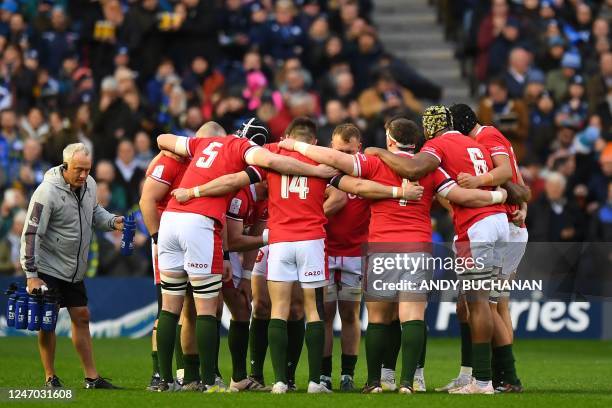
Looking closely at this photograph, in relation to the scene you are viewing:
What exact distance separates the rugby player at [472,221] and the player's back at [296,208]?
0.67 metres

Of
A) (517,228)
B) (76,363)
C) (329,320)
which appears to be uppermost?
(517,228)

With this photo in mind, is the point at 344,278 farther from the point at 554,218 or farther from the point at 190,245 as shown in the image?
the point at 554,218

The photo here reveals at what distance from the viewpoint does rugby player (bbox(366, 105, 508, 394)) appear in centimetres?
1337

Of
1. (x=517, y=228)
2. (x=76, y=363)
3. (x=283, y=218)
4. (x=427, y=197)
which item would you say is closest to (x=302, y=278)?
(x=283, y=218)

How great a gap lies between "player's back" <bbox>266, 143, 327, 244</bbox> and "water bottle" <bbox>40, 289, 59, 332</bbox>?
2.11 meters

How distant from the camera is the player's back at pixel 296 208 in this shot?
43.9 feet

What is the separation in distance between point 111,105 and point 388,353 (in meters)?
10.6

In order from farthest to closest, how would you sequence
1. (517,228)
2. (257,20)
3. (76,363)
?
(257,20) → (76,363) → (517,228)

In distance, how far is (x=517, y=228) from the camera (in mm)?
14312

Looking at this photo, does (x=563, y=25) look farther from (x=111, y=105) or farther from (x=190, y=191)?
(x=190, y=191)

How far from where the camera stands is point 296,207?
13.4 m

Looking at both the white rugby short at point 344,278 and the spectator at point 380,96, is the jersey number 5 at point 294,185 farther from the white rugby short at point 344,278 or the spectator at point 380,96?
Answer: the spectator at point 380,96

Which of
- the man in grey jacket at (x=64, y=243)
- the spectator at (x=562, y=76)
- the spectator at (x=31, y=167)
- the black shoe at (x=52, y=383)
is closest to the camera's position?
the man in grey jacket at (x=64, y=243)

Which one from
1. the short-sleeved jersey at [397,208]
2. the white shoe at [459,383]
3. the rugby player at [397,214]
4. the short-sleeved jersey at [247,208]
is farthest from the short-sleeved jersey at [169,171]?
the white shoe at [459,383]
